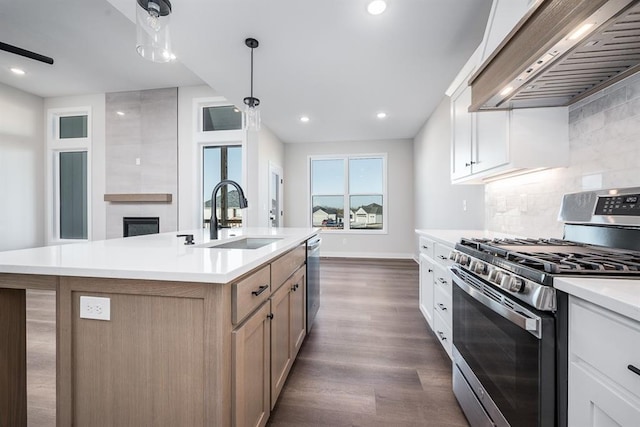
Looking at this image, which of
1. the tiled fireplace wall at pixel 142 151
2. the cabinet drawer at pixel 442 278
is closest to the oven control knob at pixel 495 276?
the cabinet drawer at pixel 442 278

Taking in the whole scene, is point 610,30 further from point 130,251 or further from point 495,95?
point 130,251

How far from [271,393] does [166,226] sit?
4.48m

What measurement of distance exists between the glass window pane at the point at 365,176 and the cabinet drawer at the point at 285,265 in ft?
15.1

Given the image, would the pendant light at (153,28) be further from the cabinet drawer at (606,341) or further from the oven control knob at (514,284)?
the cabinet drawer at (606,341)

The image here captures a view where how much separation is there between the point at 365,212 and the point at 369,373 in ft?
16.0

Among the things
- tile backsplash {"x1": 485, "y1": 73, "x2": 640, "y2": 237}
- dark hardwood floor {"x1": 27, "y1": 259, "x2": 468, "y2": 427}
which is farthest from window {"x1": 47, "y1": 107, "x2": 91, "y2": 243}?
tile backsplash {"x1": 485, "y1": 73, "x2": 640, "y2": 237}

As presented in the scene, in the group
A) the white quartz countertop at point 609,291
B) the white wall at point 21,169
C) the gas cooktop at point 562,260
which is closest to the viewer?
the white quartz countertop at point 609,291

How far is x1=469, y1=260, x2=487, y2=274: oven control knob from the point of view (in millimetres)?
1244

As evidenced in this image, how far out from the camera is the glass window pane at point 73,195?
5461 mm

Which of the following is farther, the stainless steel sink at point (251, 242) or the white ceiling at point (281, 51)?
the white ceiling at point (281, 51)

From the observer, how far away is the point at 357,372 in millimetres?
1924

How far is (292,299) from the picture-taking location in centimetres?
183

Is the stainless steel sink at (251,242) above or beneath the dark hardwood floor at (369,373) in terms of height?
above

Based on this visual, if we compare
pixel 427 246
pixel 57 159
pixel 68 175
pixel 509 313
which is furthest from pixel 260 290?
pixel 57 159
